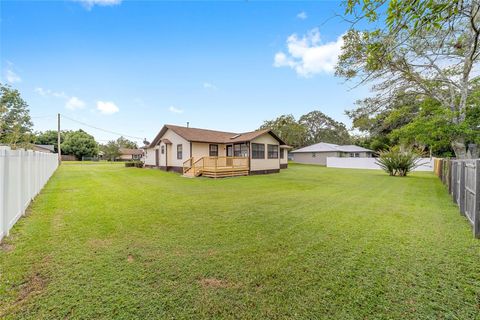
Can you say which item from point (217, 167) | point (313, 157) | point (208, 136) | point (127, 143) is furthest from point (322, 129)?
point (127, 143)

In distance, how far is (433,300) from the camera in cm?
221

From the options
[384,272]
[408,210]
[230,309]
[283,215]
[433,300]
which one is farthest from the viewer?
[408,210]

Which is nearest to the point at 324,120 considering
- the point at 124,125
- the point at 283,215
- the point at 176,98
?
Result: the point at 176,98

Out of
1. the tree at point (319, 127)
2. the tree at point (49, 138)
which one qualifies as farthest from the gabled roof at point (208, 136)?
the tree at point (49, 138)

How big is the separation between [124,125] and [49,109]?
18162 millimetres

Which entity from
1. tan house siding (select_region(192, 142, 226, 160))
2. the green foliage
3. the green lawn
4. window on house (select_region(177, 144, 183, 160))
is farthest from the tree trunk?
the green foliage

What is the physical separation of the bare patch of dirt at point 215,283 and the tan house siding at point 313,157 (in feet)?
107

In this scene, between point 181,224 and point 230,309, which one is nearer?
point 230,309

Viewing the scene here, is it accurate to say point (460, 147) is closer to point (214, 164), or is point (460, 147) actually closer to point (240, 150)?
point (240, 150)

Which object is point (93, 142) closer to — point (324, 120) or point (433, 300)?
point (324, 120)

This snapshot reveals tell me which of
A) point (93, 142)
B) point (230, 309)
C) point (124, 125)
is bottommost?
point (230, 309)

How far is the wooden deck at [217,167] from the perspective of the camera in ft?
46.6

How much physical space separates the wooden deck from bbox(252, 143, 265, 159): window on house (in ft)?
3.48

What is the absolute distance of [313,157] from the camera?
34.7m
